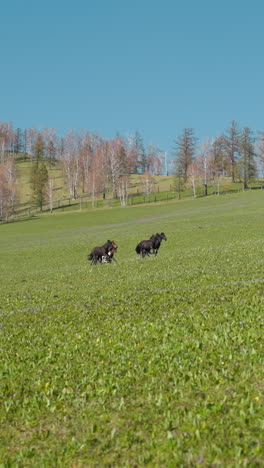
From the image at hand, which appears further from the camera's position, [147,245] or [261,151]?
[261,151]

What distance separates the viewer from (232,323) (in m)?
13.0

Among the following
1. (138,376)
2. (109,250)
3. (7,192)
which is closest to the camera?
(138,376)

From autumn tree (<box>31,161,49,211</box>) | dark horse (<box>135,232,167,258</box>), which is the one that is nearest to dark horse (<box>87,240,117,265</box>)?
dark horse (<box>135,232,167,258</box>)

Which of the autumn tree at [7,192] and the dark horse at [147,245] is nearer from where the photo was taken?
the dark horse at [147,245]

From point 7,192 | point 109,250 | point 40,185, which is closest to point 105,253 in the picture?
point 109,250

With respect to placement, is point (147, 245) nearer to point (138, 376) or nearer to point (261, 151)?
point (138, 376)

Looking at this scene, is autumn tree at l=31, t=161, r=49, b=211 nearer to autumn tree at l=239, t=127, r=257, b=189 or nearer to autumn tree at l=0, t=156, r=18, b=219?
autumn tree at l=0, t=156, r=18, b=219

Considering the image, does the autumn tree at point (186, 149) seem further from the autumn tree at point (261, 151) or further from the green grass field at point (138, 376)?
the green grass field at point (138, 376)

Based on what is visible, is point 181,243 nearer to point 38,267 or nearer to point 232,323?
point 38,267

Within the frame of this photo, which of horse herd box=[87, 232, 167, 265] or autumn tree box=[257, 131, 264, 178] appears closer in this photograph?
horse herd box=[87, 232, 167, 265]

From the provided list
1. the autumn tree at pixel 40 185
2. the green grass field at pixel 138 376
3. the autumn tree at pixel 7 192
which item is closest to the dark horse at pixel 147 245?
the green grass field at pixel 138 376

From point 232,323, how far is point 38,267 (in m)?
31.0

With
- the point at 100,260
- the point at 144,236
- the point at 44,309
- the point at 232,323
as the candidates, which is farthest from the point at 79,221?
the point at 232,323

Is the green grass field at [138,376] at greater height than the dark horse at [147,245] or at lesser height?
lesser
